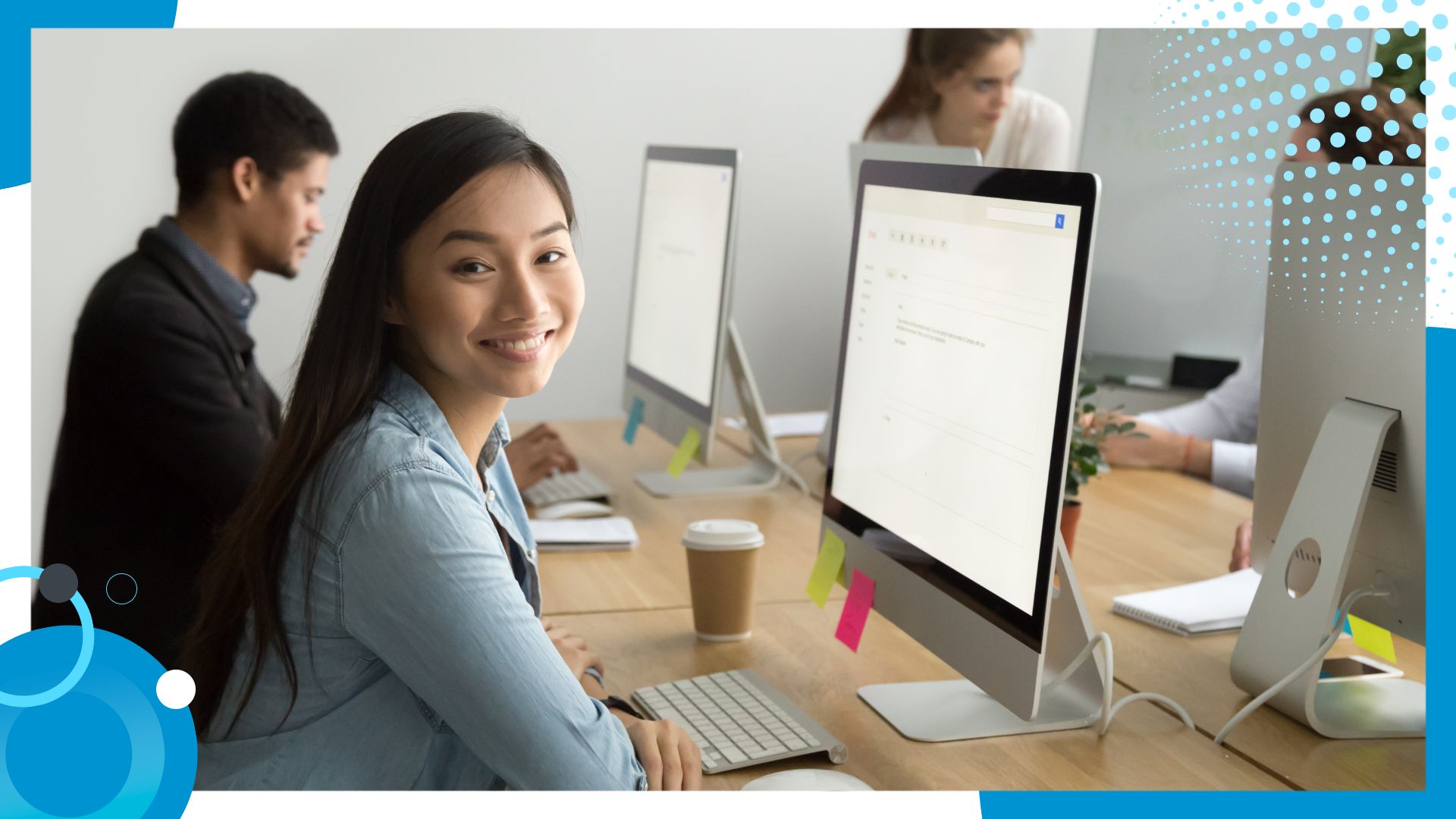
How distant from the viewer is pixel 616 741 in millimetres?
889

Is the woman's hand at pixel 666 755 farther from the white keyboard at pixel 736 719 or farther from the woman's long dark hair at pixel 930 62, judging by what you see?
the woman's long dark hair at pixel 930 62

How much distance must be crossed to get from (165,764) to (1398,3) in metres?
1.28

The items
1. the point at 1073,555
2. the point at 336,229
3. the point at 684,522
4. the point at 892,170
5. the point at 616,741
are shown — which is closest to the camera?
the point at 616,741

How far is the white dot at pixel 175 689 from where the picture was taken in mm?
887

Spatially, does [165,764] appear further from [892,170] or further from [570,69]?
[570,69]

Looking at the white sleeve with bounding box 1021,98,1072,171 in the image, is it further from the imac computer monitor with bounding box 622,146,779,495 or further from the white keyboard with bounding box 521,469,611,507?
the white keyboard with bounding box 521,469,611,507

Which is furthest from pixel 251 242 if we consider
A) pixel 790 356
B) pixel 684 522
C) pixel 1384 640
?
pixel 790 356

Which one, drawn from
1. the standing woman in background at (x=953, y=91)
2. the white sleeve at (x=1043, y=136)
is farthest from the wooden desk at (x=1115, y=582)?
the white sleeve at (x=1043, y=136)

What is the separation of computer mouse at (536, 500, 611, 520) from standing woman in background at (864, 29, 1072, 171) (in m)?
1.30

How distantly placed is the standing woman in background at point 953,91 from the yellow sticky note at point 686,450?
1.13 metres

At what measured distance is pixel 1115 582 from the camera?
1.50m

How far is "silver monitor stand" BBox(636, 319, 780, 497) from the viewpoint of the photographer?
1907mm

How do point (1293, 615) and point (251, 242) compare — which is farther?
point (251, 242)

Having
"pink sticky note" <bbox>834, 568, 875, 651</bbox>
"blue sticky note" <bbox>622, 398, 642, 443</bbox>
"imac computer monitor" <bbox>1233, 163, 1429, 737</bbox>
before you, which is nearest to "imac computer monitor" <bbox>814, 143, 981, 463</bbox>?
"blue sticky note" <bbox>622, 398, 642, 443</bbox>
